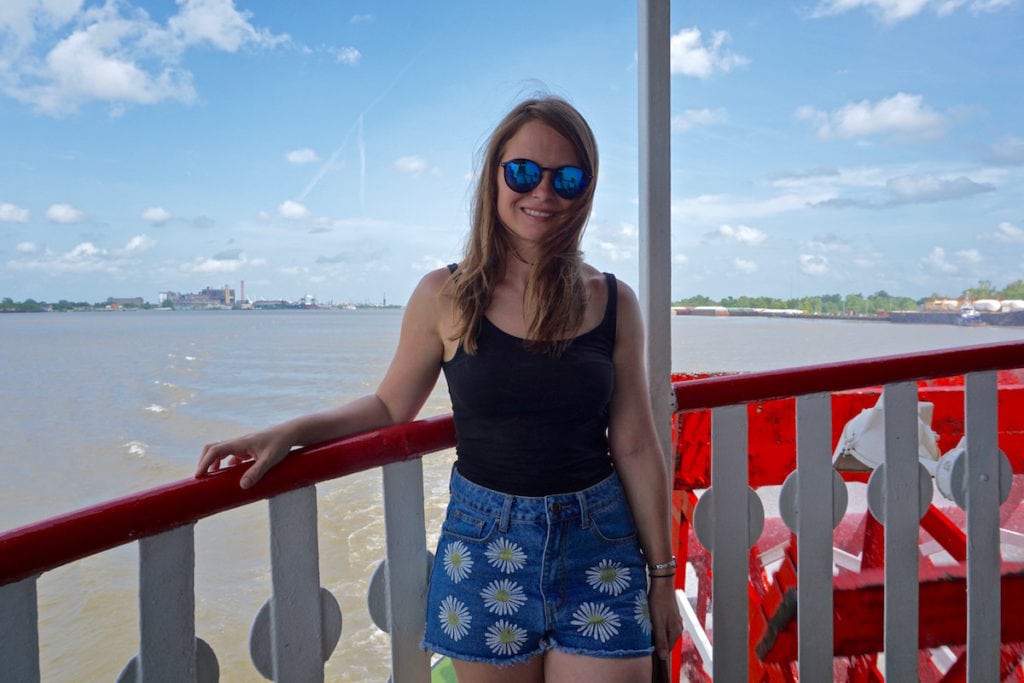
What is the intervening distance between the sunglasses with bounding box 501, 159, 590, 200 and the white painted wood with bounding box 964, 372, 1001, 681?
96 centimetres

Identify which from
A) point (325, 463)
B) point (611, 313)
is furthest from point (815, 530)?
point (325, 463)

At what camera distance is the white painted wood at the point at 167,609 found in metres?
1.07

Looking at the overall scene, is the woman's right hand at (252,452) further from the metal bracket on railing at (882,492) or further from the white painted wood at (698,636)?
the white painted wood at (698,636)

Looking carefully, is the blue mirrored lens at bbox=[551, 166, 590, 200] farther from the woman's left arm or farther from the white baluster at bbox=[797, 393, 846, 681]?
the white baluster at bbox=[797, 393, 846, 681]

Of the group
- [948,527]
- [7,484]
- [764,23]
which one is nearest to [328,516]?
[948,527]

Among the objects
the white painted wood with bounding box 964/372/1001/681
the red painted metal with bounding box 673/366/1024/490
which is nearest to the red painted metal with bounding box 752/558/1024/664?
the red painted metal with bounding box 673/366/1024/490

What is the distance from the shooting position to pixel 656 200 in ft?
4.78

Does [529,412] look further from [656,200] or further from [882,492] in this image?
[882,492]

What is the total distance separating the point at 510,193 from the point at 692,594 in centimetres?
495

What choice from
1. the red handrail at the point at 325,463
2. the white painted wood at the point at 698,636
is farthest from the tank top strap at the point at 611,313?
the white painted wood at the point at 698,636

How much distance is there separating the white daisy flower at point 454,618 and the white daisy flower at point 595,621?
17 cm

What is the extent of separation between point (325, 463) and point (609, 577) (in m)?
0.49

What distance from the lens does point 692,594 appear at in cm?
555

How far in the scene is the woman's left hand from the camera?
1.27 metres
